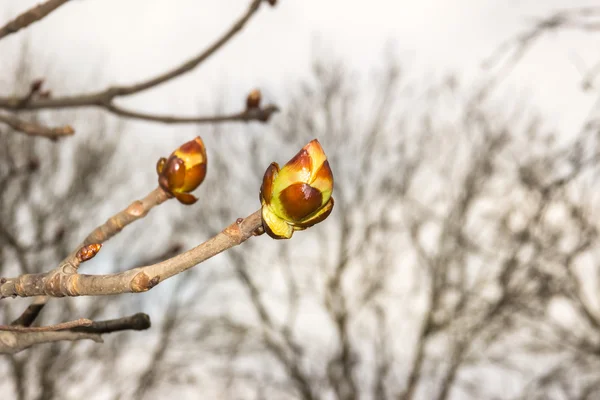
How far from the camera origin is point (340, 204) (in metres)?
12.4

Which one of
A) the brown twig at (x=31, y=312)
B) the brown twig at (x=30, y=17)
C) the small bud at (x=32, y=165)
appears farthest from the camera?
the small bud at (x=32, y=165)

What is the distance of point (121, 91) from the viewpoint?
6.22 feet

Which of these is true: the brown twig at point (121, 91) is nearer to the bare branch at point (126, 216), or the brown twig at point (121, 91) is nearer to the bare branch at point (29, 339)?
the bare branch at point (126, 216)

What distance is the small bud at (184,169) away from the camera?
3.24ft

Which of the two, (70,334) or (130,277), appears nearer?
(130,277)

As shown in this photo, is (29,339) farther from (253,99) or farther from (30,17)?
(253,99)

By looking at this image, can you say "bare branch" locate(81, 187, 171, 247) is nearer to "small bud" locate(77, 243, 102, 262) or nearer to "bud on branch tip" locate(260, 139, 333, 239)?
"small bud" locate(77, 243, 102, 262)

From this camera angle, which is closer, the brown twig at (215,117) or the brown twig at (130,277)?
the brown twig at (130,277)

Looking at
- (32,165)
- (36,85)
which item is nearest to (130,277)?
(36,85)

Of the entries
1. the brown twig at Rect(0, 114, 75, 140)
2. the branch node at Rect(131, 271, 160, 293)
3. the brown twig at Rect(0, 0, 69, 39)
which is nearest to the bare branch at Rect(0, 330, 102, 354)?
the branch node at Rect(131, 271, 160, 293)

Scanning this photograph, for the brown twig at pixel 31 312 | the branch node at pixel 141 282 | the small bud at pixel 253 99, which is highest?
the small bud at pixel 253 99

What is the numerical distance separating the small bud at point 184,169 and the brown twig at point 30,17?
0.68 metres

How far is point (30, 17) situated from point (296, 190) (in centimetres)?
108

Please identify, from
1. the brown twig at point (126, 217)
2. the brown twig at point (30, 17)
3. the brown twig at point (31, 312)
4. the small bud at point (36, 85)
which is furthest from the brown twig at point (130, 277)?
the small bud at point (36, 85)
